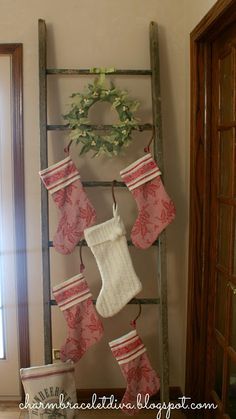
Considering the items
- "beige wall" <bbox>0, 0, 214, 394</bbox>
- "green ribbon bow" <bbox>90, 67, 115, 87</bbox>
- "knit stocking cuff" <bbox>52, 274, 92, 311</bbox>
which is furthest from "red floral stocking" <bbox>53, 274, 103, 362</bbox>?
"green ribbon bow" <bbox>90, 67, 115, 87</bbox>

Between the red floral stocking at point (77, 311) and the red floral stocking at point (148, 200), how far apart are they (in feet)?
1.05

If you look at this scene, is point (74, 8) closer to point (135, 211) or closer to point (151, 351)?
point (135, 211)

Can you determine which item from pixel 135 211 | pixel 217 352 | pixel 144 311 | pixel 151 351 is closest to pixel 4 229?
pixel 135 211

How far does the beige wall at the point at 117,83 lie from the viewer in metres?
1.77

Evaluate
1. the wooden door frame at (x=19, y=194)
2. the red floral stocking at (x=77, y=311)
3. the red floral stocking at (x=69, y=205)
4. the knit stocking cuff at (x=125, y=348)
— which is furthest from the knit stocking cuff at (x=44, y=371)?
the red floral stocking at (x=69, y=205)

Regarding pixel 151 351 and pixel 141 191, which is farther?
pixel 151 351

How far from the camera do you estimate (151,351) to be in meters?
1.99

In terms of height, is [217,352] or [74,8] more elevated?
[74,8]

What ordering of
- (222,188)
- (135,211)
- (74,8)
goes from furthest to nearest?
(135,211) → (74,8) → (222,188)

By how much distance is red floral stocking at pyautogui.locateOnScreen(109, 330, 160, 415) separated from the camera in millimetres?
1691

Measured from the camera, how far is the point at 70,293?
1692 mm

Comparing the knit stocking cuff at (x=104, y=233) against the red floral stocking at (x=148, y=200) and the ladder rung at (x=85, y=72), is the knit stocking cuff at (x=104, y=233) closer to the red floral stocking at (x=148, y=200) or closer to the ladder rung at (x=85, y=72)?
the red floral stocking at (x=148, y=200)

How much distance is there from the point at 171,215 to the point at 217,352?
2.01 feet

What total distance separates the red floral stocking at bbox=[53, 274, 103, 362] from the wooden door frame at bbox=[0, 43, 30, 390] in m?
0.31
